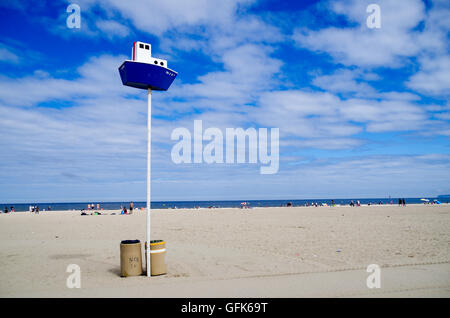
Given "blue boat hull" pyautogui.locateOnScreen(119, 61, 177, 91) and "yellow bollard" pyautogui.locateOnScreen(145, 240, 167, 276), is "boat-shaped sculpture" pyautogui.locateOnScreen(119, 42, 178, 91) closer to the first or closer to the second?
"blue boat hull" pyautogui.locateOnScreen(119, 61, 177, 91)

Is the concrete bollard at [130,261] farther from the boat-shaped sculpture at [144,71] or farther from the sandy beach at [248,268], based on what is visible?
the boat-shaped sculpture at [144,71]

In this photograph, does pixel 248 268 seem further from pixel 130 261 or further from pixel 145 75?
pixel 145 75

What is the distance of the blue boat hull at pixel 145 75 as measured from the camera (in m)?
7.70

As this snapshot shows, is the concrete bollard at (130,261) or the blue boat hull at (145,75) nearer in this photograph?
the blue boat hull at (145,75)

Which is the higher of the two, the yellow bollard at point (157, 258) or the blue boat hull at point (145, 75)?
the blue boat hull at point (145, 75)

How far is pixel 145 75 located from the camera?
789cm

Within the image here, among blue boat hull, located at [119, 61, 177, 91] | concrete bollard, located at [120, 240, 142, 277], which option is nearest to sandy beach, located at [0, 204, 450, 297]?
concrete bollard, located at [120, 240, 142, 277]

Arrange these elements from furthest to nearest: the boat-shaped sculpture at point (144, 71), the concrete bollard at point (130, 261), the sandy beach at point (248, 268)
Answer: the concrete bollard at point (130, 261) → the boat-shaped sculpture at point (144, 71) → the sandy beach at point (248, 268)

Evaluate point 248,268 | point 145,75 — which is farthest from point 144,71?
point 248,268

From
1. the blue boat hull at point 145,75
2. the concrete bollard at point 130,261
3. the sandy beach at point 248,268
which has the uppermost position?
the blue boat hull at point 145,75

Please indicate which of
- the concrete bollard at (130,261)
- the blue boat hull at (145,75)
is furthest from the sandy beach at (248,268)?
the blue boat hull at (145,75)

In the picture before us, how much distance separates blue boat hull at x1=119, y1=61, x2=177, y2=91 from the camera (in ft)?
25.3
